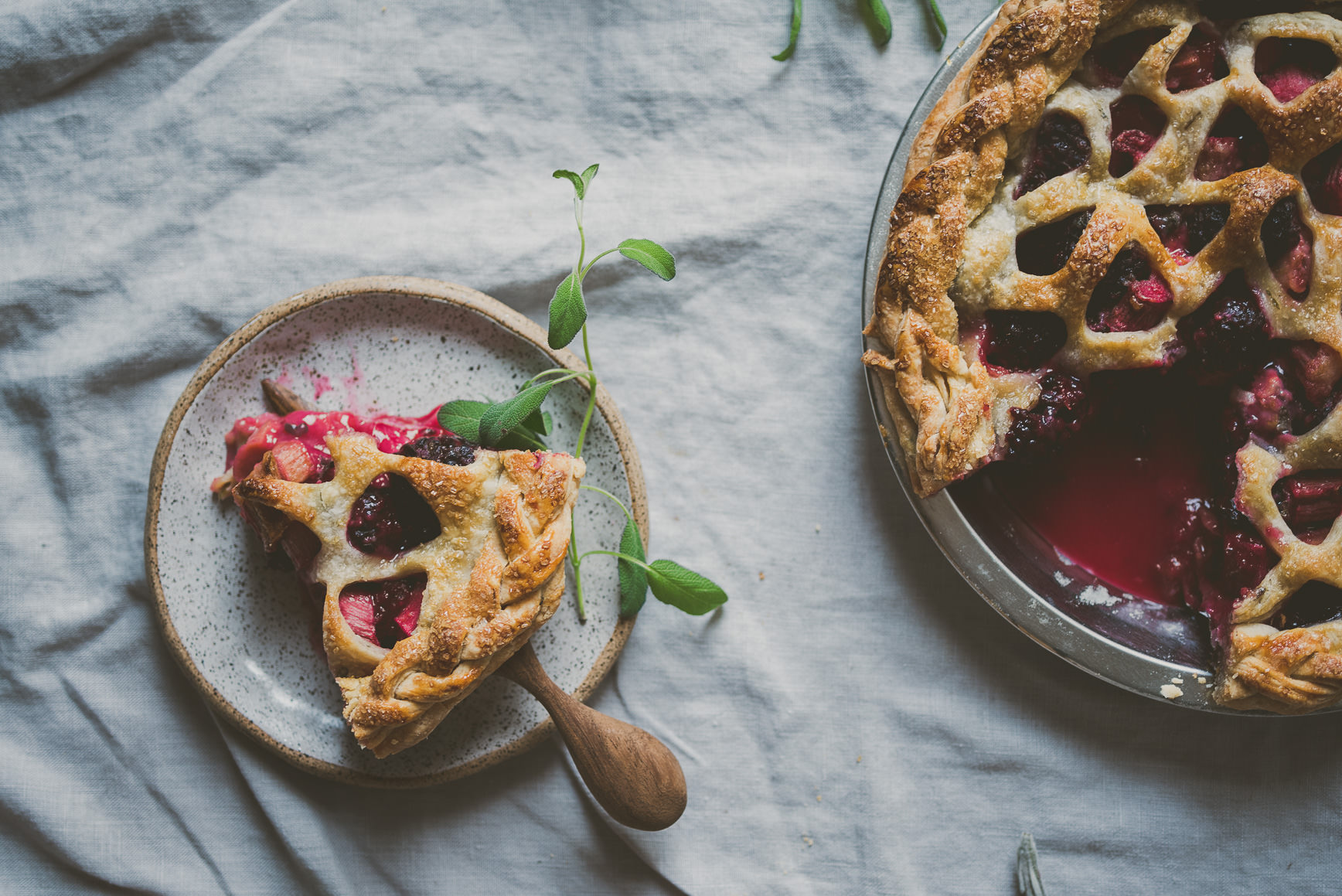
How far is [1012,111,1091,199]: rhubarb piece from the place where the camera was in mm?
1758

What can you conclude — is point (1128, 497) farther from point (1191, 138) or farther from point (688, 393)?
point (688, 393)

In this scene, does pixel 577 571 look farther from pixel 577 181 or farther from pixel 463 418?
pixel 577 181

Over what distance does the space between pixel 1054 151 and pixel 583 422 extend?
45.0 inches

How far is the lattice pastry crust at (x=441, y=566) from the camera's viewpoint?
1707mm

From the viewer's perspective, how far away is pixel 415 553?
178 centimetres

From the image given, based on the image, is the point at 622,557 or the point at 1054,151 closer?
the point at 1054,151

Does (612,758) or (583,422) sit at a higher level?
(583,422)

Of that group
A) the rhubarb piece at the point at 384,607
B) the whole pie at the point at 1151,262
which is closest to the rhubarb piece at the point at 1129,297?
the whole pie at the point at 1151,262

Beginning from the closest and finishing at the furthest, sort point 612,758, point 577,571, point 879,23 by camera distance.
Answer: point 612,758, point 577,571, point 879,23

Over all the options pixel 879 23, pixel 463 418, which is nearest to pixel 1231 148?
pixel 879 23

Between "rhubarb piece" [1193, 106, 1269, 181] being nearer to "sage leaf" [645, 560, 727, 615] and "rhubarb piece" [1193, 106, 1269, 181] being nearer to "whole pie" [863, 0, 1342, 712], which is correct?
"whole pie" [863, 0, 1342, 712]

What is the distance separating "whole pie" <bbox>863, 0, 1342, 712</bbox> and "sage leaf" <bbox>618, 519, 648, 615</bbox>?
0.61 meters

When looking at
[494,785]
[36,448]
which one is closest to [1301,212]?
[494,785]

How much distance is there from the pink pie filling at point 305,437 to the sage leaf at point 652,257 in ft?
1.83
